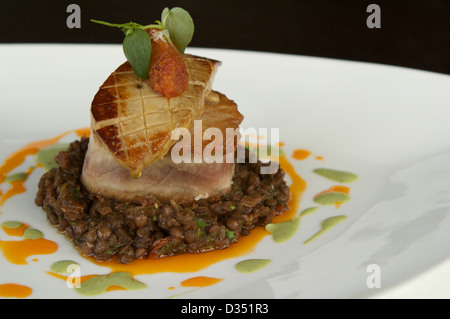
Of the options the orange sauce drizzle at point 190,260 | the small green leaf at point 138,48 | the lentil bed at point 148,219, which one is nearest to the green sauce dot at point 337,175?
the lentil bed at point 148,219

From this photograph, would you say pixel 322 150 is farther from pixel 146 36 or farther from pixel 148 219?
pixel 146 36

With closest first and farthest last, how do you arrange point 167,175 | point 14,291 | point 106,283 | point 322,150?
point 14,291, point 106,283, point 167,175, point 322,150

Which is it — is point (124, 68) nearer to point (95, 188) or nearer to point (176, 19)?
point (176, 19)

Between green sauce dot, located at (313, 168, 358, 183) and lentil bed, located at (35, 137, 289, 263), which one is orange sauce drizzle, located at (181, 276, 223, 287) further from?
green sauce dot, located at (313, 168, 358, 183)

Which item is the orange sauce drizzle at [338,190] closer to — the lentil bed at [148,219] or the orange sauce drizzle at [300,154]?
the lentil bed at [148,219]

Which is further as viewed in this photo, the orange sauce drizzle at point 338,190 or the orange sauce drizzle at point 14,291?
the orange sauce drizzle at point 338,190

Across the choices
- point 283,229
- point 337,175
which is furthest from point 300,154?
point 283,229

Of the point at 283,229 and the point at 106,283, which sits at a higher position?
the point at 283,229

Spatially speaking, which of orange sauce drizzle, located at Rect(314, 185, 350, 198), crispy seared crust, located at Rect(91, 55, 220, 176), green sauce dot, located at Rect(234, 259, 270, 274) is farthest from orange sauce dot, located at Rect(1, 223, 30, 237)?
orange sauce drizzle, located at Rect(314, 185, 350, 198)

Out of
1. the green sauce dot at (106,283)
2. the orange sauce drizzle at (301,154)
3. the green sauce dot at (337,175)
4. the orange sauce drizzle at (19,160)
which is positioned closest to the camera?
the green sauce dot at (106,283)
